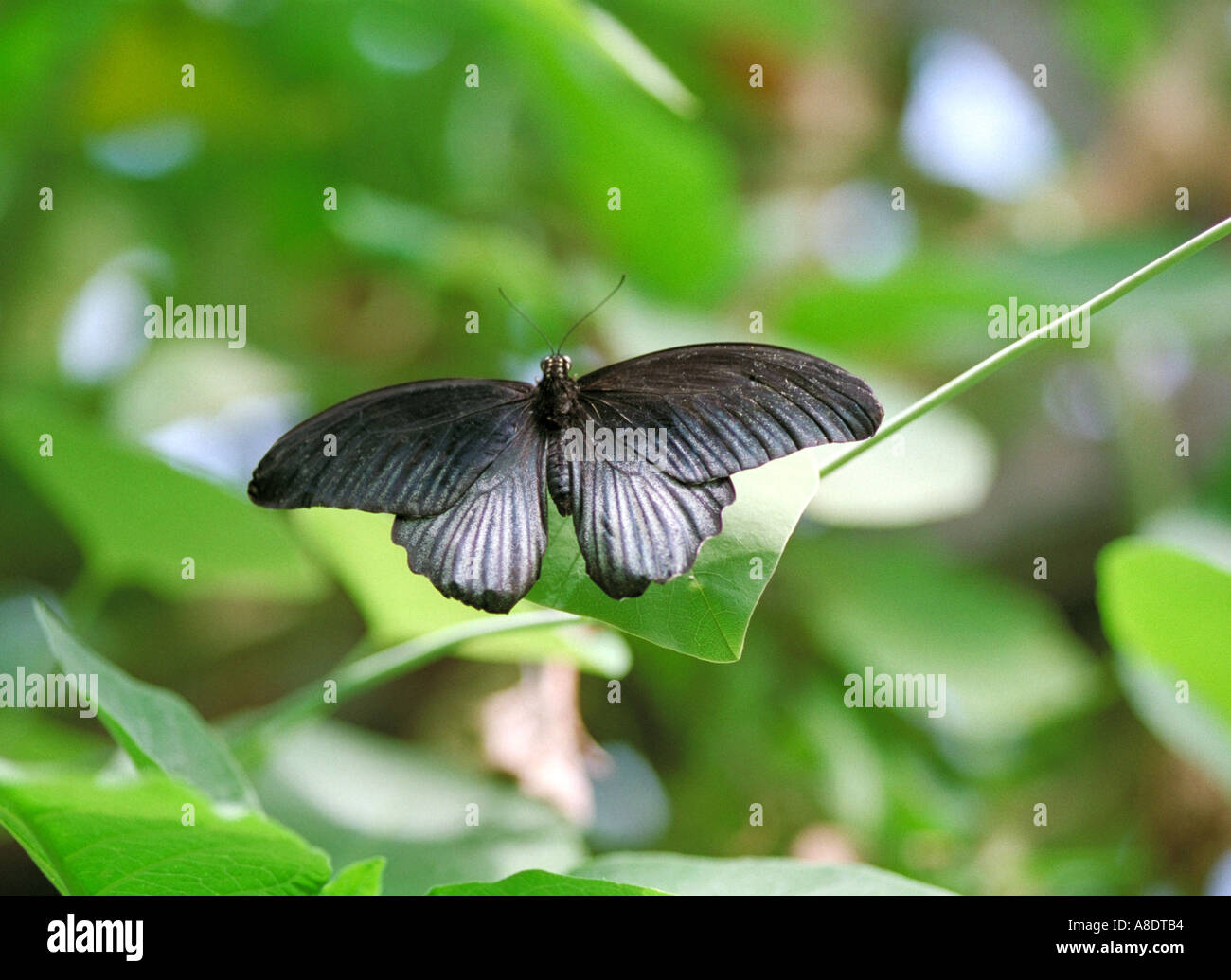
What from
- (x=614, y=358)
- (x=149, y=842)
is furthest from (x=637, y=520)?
(x=614, y=358)

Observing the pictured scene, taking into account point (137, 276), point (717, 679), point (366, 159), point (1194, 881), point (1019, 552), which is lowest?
point (1194, 881)

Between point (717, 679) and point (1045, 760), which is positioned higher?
point (717, 679)

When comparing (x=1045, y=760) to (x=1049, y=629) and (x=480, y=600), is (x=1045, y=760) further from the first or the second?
→ (x=480, y=600)

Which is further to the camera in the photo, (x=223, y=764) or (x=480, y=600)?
(x=223, y=764)

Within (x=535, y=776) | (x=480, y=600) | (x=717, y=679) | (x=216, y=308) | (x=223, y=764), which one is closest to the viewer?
(x=480, y=600)

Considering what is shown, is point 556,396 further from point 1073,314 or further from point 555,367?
point 1073,314

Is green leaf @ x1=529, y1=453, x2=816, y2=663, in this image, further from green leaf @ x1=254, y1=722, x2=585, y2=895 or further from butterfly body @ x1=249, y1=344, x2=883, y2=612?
green leaf @ x1=254, y1=722, x2=585, y2=895

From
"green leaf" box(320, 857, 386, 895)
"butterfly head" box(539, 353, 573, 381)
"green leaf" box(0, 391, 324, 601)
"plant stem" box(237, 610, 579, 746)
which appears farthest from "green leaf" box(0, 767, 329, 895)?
"green leaf" box(0, 391, 324, 601)

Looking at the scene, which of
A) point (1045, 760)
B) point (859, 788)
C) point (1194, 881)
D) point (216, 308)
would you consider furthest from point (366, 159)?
point (1194, 881)
